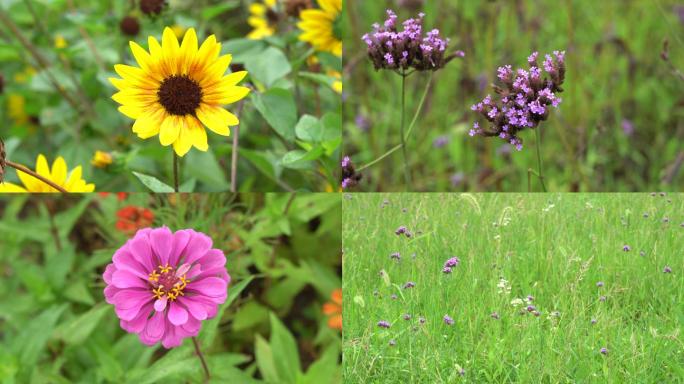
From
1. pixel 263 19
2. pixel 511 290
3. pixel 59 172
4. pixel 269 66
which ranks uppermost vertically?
pixel 263 19

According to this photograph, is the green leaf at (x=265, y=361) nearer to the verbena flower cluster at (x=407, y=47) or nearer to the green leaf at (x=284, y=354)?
the green leaf at (x=284, y=354)

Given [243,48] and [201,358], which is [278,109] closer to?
[243,48]

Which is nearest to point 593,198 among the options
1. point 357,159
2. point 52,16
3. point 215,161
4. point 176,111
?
point 176,111

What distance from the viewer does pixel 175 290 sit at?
23.9 inches

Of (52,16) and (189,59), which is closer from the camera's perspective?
(189,59)

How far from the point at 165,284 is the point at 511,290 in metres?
0.27

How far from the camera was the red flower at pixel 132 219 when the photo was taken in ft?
2.42

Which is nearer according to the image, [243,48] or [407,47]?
[407,47]

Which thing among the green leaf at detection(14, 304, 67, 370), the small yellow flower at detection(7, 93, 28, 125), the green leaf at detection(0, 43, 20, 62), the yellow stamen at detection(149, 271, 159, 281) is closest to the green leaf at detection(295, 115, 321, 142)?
the yellow stamen at detection(149, 271, 159, 281)

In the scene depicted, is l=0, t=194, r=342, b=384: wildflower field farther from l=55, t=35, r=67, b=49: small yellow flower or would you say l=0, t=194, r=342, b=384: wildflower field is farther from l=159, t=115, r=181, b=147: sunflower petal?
l=55, t=35, r=67, b=49: small yellow flower

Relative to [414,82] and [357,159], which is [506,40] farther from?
[357,159]

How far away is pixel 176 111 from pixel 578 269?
0.34m

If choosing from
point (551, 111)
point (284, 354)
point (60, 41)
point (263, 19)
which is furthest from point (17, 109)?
point (551, 111)

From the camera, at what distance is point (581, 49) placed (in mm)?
1464
